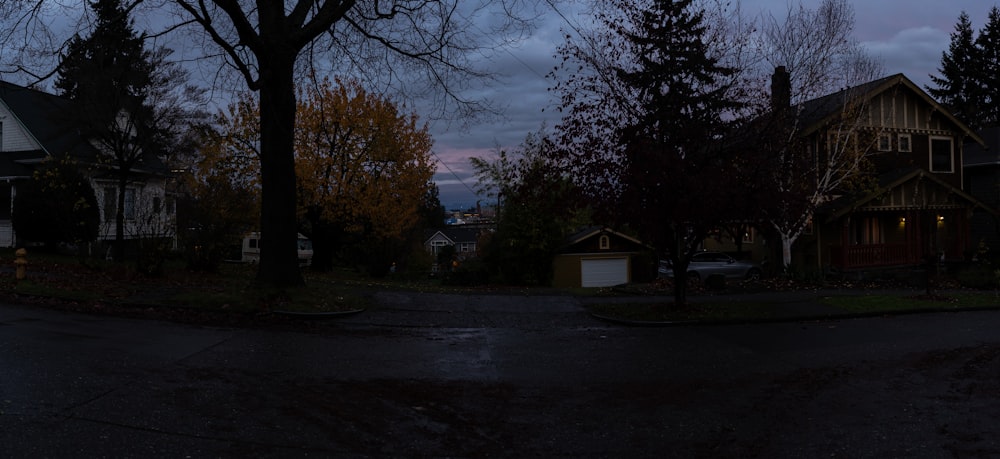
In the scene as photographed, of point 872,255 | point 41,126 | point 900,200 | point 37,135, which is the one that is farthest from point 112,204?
point 900,200

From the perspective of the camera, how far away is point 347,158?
2617 centimetres

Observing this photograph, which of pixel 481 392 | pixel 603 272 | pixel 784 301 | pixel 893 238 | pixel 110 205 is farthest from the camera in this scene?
pixel 603 272

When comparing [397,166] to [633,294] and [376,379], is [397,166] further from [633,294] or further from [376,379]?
[376,379]

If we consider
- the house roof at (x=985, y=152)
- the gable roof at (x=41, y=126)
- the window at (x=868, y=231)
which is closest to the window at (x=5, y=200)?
the gable roof at (x=41, y=126)

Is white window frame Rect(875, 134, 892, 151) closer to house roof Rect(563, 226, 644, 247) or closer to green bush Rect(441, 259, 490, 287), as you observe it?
house roof Rect(563, 226, 644, 247)

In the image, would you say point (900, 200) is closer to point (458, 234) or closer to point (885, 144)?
point (885, 144)

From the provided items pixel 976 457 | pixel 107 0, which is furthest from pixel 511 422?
pixel 107 0

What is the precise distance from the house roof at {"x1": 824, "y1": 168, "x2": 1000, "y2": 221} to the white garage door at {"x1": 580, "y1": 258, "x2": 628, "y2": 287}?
10.6m

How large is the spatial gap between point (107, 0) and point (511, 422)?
12.3 m

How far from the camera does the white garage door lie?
32.9m

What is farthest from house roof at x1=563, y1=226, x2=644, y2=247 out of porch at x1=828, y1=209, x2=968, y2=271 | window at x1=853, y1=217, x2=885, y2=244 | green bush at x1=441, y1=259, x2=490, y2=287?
window at x1=853, y1=217, x2=885, y2=244

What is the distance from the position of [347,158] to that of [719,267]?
15.0 meters

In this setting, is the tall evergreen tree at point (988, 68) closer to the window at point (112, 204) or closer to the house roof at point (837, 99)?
the house roof at point (837, 99)

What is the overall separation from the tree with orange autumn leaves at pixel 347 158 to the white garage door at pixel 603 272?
973 centimetres
